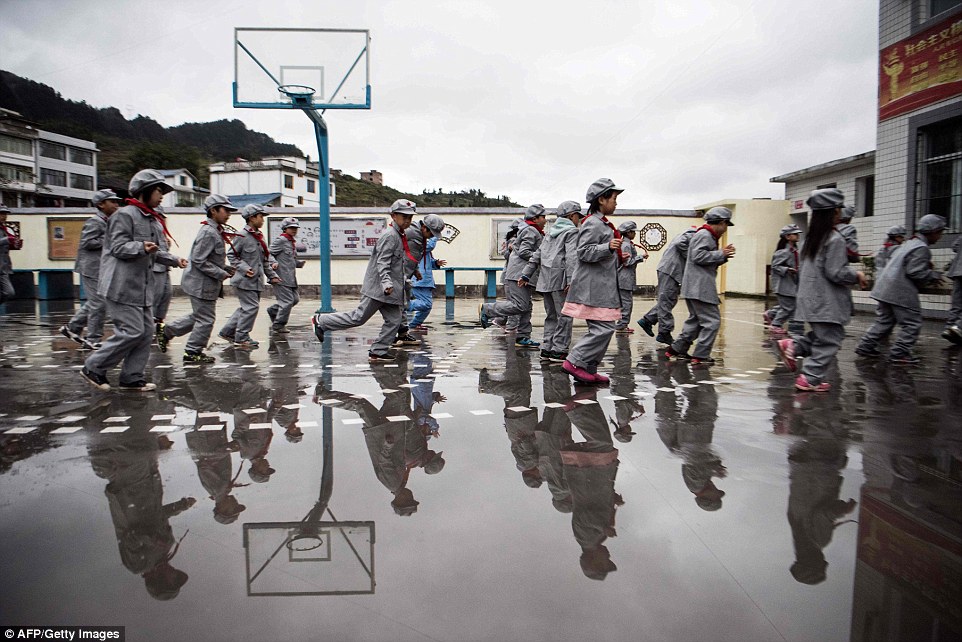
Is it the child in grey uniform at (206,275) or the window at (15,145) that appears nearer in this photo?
the child in grey uniform at (206,275)

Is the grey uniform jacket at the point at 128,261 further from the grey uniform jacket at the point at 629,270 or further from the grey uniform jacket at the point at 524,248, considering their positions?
the grey uniform jacket at the point at 629,270

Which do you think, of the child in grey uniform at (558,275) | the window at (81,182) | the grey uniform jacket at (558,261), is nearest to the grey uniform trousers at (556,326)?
the child in grey uniform at (558,275)

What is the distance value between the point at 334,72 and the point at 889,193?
37.2ft

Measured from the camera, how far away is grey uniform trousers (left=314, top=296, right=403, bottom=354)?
8289 millimetres

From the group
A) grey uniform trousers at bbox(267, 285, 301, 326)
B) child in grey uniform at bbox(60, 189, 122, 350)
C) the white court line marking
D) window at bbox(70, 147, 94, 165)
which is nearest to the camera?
the white court line marking

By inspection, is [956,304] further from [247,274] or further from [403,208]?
[247,274]

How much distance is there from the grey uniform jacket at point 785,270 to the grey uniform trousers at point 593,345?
492cm

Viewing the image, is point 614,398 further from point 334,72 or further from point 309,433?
point 334,72

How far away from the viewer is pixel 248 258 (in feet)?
31.9

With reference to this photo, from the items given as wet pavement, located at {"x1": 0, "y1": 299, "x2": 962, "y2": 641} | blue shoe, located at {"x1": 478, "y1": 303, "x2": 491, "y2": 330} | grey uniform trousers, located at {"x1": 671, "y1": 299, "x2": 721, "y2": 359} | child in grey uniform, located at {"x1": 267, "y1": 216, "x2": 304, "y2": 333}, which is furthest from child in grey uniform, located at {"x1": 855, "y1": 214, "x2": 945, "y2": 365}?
child in grey uniform, located at {"x1": 267, "y1": 216, "x2": 304, "y2": 333}

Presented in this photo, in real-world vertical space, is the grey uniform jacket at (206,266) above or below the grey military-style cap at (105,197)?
below

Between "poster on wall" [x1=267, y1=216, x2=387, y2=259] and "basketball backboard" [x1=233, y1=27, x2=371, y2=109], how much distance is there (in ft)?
26.1

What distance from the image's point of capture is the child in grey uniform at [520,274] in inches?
379

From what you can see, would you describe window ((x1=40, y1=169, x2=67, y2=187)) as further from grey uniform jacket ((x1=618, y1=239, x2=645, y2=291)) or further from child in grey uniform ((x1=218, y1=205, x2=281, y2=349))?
grey uniform jacket ((x1=618, y1=239, x2=645, y2=291))
